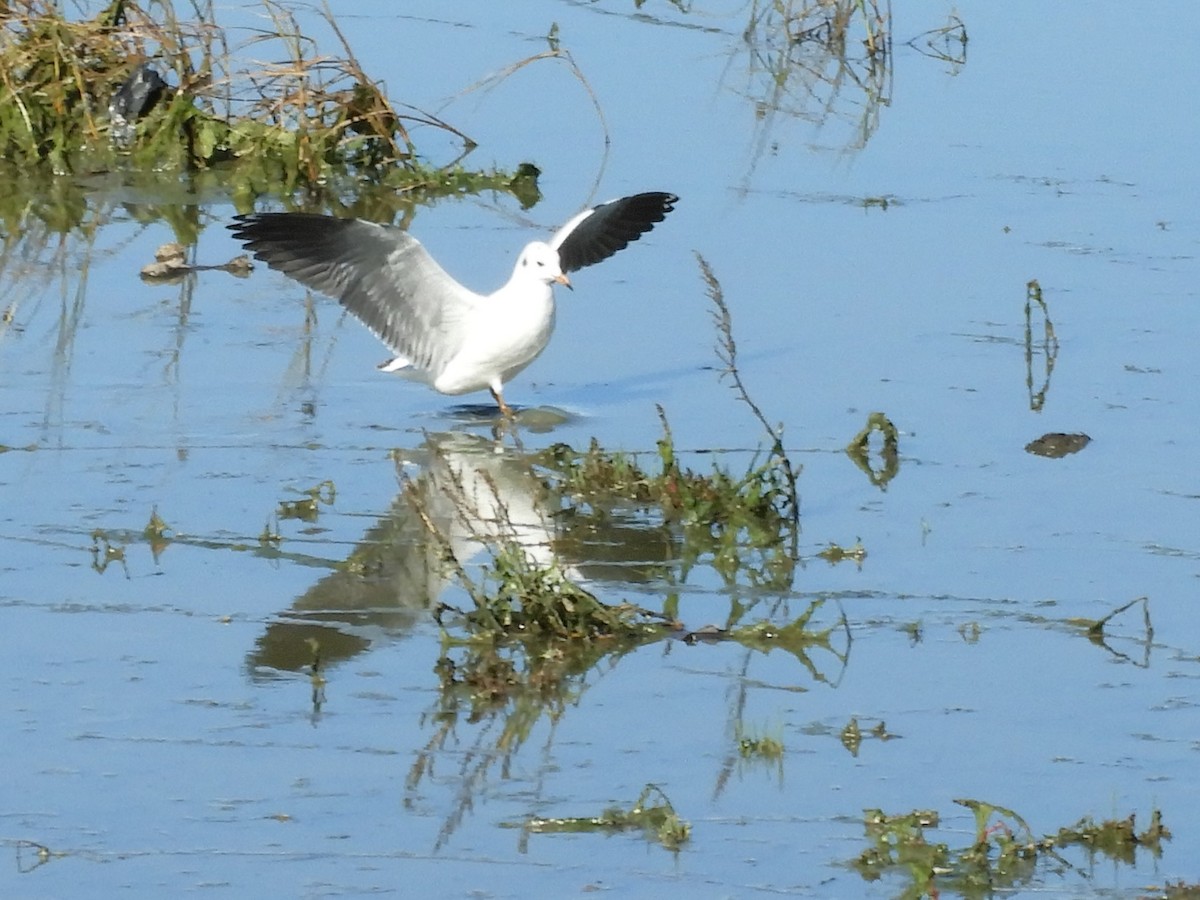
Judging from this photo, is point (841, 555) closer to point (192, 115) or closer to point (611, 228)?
point (611, 228)

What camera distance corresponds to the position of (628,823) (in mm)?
4707

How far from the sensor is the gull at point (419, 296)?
8148 millimetres

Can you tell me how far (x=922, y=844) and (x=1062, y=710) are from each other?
101 centimetres

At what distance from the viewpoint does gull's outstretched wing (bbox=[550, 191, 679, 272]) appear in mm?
9094

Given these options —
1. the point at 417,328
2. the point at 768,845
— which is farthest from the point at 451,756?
the point at 417,328

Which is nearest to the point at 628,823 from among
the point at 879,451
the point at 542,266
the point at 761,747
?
the point at 761,747

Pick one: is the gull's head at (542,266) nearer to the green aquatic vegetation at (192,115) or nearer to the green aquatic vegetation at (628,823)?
the green aquatic vegetation at (192,115)

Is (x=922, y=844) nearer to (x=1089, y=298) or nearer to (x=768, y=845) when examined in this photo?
(x=768, y=845)

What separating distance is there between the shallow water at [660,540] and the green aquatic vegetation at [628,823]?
0.11 ft

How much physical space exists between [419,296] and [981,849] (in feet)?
14.1

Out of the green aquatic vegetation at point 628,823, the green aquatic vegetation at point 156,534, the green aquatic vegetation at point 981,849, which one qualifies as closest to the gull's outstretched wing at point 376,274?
the green aquatic vegetation at point 156,534

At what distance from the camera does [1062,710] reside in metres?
5.47

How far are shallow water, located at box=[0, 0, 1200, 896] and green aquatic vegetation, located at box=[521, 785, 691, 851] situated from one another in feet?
0.11

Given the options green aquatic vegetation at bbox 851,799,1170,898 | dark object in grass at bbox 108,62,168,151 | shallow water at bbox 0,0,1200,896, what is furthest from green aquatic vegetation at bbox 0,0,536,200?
green aquatic vegetation at bbox 851,799,1170,898
